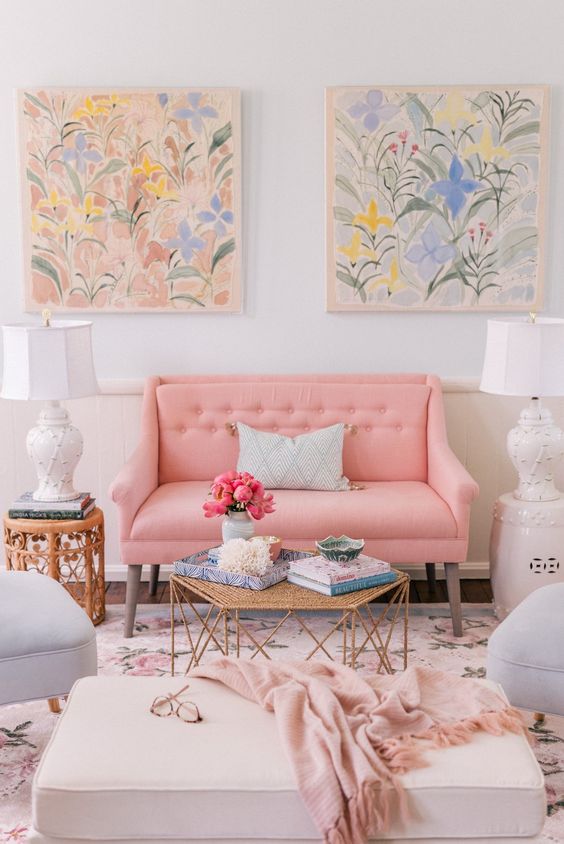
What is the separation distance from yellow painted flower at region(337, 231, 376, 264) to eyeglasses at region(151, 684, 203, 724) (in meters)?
2.69

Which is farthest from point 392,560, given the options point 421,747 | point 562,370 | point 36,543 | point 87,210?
point 87,210

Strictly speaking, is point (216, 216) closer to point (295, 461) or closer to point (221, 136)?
point (221, 136)

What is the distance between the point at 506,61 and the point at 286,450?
2.02 metres

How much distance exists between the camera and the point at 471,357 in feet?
15.6

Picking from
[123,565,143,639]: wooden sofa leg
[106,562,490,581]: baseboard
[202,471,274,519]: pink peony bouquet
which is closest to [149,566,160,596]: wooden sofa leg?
[106,562,490,581]: baseboard

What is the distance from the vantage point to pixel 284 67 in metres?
4.57

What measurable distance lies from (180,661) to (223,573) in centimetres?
61

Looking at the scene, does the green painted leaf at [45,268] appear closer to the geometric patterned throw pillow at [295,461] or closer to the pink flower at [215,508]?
the geometric patterned throw pillow at [295,461]

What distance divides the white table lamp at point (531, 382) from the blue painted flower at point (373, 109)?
1.14 m

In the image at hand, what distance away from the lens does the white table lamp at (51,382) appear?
3961 mm

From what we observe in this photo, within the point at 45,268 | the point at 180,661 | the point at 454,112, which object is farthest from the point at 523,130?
the point at 180,661

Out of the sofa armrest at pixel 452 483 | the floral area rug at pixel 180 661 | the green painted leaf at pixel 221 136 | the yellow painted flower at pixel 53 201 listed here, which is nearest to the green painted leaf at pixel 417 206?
the green painted leaf at pixel 221 136

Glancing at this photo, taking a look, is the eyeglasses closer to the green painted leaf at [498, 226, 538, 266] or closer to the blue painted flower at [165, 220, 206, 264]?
the blue painted flower at [165, 220, 206, 264]

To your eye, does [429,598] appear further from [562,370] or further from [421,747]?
[421,747]
